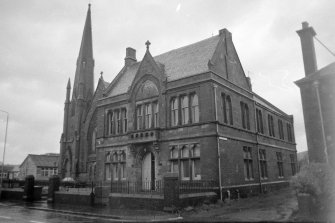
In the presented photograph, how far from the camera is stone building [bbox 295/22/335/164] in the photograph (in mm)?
19969

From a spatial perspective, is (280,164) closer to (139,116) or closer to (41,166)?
(139,116)

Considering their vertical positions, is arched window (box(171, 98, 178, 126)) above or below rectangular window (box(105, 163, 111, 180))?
above

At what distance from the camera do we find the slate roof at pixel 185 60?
26672 millimetres

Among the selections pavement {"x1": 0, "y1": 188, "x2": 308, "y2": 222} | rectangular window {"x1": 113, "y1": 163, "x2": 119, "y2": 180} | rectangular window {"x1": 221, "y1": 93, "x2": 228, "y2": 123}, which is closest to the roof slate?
rectangular window {"x1": 113, "y1": 163, "x2": 119, "y2": 180}

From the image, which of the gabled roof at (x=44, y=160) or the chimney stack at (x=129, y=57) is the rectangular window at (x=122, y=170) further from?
the gabled roof at (x=44, y=160)

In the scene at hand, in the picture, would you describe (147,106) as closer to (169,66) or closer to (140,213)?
(169,66)

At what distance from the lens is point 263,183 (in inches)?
1186

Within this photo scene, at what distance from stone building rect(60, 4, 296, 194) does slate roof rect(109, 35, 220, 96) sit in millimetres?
109

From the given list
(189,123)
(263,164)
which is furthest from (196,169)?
(263,164)

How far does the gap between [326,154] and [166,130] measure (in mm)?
12094

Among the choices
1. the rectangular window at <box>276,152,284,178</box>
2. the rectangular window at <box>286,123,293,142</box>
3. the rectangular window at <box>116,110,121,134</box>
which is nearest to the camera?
the rectangular window at <box>116,110,121,134</box>

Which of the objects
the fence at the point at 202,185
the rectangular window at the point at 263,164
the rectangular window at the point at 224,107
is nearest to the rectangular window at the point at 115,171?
the fence at the point at 202,185

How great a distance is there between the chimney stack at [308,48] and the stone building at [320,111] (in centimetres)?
82

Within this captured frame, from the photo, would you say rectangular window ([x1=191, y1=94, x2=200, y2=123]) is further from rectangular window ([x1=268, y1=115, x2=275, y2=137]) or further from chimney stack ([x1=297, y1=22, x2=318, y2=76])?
rectangular window ([x1=268, y1=115, x2=275, y2=137])
